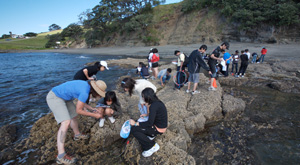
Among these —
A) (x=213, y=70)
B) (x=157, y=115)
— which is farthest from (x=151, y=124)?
(x=213, y=70)

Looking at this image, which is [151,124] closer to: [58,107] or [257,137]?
[58,107]

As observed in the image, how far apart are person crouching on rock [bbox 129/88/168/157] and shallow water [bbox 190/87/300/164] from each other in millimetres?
1217

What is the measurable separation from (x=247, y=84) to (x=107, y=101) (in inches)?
305

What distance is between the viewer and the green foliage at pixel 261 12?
54.2 ft

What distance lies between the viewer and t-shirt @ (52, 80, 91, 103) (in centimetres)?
289

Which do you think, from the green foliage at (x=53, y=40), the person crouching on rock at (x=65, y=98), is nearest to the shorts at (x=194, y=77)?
the person crouching on rock at (x=65, y=98)

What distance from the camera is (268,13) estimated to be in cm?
1758

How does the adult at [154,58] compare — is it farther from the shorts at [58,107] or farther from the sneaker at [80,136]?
the shorts at [58,107]

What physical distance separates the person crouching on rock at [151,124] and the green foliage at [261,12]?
72.8ft

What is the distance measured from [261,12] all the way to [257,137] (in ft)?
69.2

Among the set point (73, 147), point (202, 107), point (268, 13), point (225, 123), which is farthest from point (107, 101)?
point (268, 13)

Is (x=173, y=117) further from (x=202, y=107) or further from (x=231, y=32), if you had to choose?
(x=231, y=32)

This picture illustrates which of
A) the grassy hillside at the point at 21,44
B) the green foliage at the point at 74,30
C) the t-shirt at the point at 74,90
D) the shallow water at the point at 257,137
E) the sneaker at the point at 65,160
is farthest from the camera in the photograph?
the green foliage at the point at 74,30

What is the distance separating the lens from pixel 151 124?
279cm
